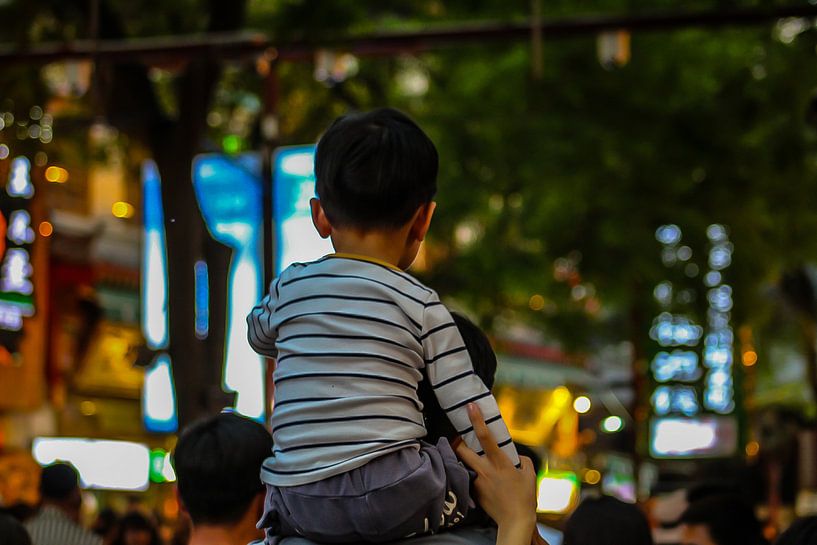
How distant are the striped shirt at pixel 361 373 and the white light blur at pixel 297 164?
11.3 metres

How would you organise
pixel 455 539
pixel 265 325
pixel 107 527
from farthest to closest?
pixel 107 527
pixel 265 325
pixel 455 539

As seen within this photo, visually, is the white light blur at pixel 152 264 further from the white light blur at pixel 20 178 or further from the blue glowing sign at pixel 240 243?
the white light blur at pixel 20 178

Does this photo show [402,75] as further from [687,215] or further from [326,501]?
[326,501]

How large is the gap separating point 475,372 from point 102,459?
72.2 ft

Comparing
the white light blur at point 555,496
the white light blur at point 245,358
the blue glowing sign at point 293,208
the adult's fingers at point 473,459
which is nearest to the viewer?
the adult's fingers at point 473,459

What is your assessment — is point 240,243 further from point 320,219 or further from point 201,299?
point 320,219

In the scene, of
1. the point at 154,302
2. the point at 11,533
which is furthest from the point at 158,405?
the point at 11,533

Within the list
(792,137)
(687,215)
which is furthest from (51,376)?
(792,137)

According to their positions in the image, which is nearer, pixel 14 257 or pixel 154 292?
pixel 14 257

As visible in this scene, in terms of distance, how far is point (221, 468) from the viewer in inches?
143

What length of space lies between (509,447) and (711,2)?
42.1ft

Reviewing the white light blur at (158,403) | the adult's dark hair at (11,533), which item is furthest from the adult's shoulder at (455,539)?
the white light blur at (158,403)

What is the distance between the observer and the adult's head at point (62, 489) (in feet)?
23.0

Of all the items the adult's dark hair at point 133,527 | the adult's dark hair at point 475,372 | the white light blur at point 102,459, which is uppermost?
the adult's dark hair at point 475,372
